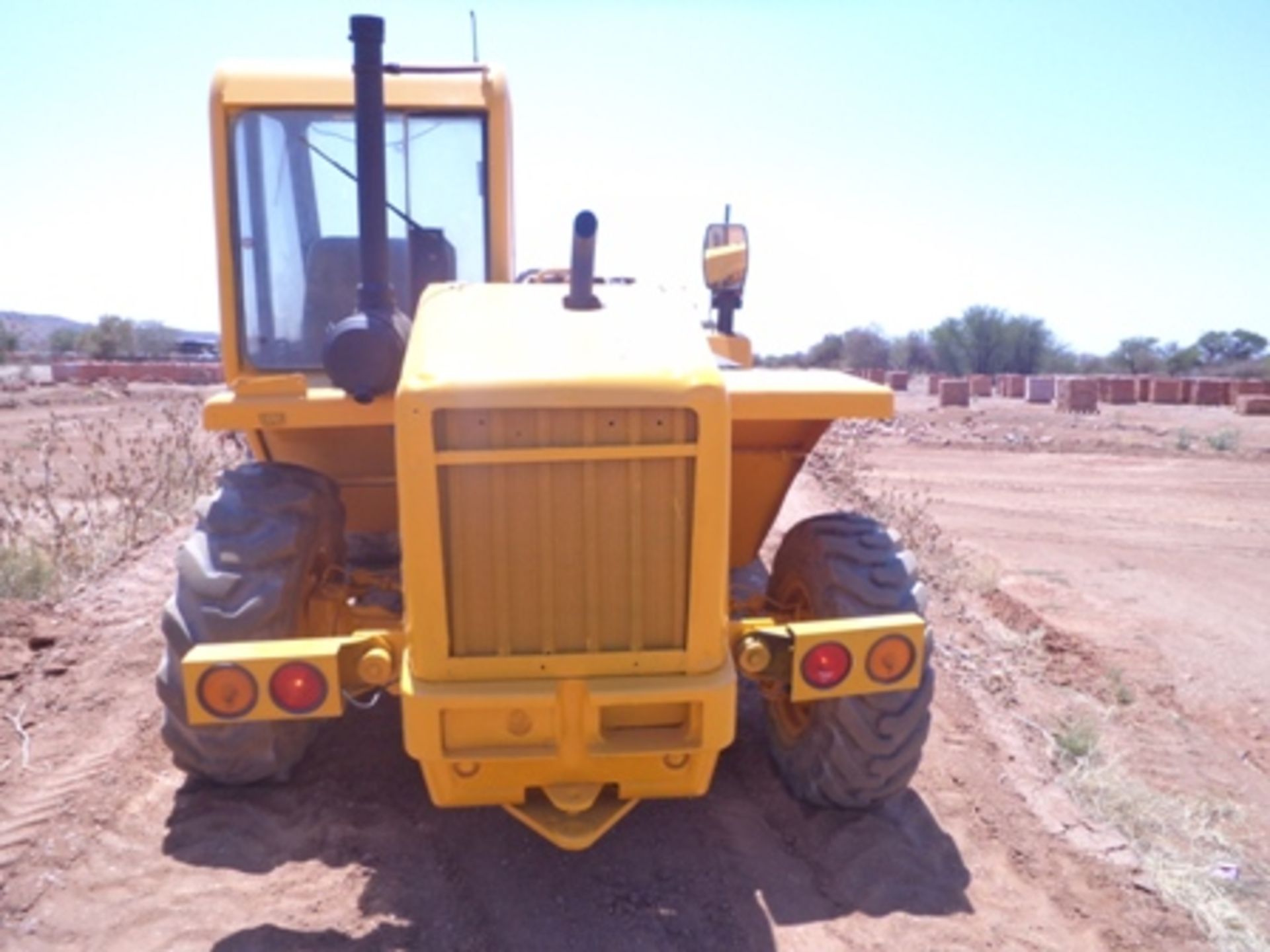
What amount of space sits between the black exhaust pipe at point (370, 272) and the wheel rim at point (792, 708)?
→ 1.80 meters

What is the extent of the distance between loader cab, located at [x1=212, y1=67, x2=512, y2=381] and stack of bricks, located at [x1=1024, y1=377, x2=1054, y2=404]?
35.4 m

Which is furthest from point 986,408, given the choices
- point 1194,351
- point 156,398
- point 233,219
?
point 1194,351

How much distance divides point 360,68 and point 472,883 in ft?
9.05

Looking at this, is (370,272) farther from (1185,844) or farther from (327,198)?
(1185,844)

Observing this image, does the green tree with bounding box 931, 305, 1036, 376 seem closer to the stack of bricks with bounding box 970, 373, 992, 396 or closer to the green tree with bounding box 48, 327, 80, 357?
the stack of bricks with bounding box 970, 373, 992, 396

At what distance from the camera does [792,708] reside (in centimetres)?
456

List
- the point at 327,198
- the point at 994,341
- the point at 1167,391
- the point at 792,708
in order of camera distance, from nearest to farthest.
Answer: the point at 792,708
the point at 327,198
the point at 1167,391
the point at 994,341

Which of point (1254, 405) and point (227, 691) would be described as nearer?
point (227, 691)

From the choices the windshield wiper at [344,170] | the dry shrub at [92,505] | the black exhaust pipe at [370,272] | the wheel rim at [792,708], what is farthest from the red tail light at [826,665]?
the dry shrub at [92,505]

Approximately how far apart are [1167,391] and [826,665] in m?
37.3

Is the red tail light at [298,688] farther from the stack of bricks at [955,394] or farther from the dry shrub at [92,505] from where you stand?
the stack of bricks at [955,394]

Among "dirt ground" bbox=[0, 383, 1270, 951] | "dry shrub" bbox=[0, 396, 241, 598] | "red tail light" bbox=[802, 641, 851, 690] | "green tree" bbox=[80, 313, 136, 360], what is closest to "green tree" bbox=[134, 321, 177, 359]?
"green tree" bbox=[80, 313, 136, 360]

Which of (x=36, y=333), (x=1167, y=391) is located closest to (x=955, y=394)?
(x=1167, y=391)

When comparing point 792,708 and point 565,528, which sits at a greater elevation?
point 565,528
